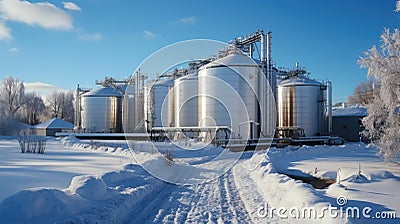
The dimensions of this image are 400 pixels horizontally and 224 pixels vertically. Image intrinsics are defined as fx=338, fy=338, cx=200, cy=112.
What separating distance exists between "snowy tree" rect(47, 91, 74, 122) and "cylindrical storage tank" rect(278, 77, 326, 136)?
181 ft

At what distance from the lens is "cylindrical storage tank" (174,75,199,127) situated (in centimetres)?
2860

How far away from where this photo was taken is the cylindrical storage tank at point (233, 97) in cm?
2439

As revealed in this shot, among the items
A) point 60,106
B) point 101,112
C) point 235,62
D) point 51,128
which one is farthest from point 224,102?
point 60,106

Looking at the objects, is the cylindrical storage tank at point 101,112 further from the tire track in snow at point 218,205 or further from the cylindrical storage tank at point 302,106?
the tire track in snow at point 218,205

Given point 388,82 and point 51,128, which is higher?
point 388,82

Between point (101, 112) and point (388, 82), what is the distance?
37.1 metres

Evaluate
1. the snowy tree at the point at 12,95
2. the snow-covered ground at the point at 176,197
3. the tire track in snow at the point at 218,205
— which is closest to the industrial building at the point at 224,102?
the snow-covered ground at the point at 176,197

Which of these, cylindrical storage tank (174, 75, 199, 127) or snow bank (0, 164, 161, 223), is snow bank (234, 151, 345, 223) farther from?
cylindrical storage tank (174, 75, 199, 127)

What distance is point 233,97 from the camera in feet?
80.5

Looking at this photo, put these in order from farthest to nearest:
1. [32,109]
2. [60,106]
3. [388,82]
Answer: [60,106], [32,109], [388,82]

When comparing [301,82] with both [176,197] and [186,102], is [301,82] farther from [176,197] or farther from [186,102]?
[176,197]

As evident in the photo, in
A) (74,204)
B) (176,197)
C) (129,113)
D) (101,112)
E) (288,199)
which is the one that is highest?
(101,112)

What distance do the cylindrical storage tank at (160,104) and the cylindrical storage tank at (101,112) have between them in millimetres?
11141

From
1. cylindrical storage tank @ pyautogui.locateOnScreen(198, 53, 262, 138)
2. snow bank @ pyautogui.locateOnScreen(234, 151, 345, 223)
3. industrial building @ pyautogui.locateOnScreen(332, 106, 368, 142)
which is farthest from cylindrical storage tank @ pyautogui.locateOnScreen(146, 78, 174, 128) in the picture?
snow bank @ pyautogui.locateOnScreen(234, 151, 345, 223)
